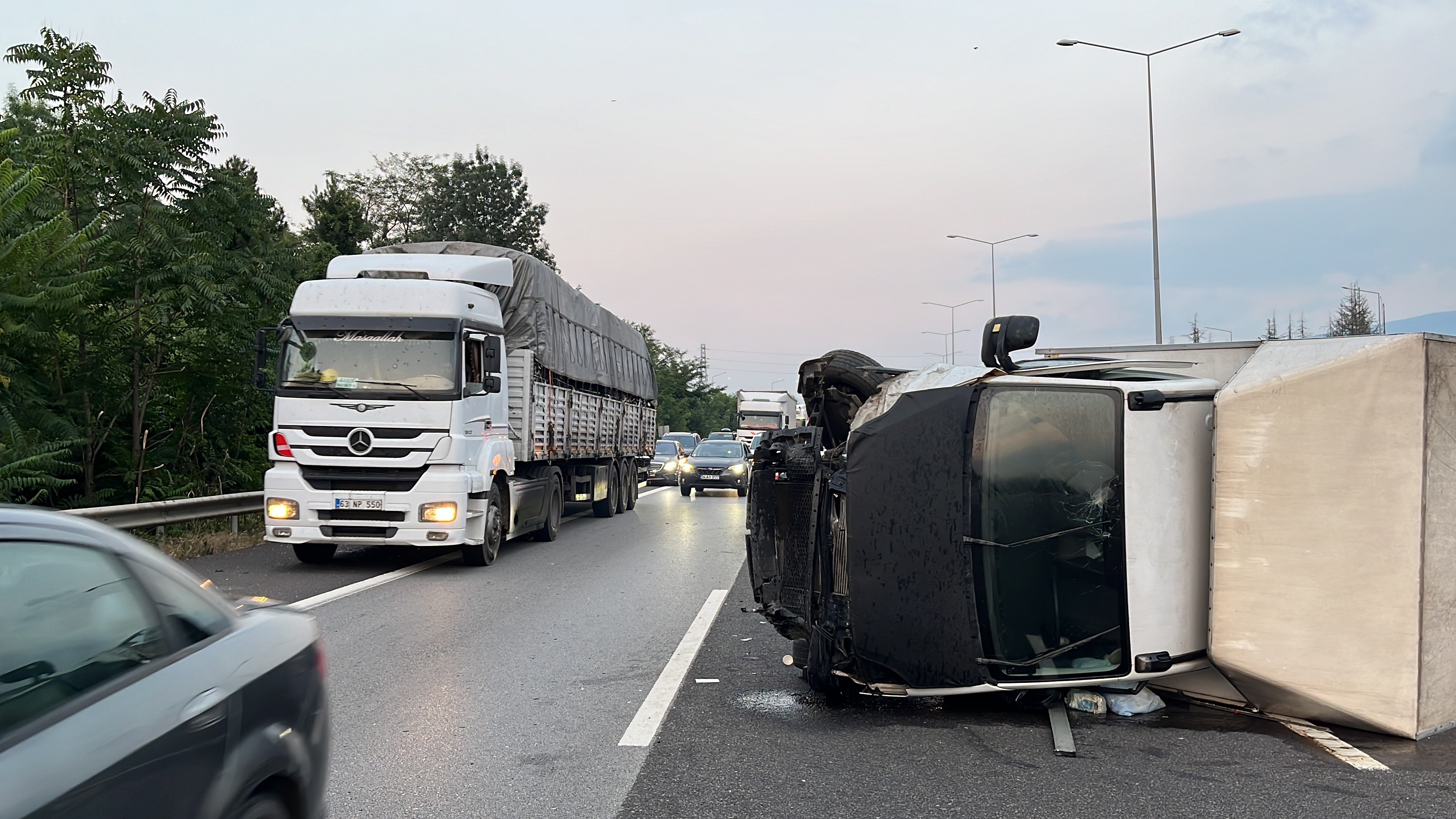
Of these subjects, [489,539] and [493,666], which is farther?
[489,539]

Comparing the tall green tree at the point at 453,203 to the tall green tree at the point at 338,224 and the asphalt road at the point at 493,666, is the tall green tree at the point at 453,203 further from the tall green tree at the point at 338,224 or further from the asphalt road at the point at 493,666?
the asphalt road at the point at 493,666

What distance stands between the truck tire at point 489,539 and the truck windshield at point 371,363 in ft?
4.93

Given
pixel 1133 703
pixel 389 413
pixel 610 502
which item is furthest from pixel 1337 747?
pixel 610 502

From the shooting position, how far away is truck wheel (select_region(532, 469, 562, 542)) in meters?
16.4

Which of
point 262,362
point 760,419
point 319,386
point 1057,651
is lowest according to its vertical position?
point 1057,651

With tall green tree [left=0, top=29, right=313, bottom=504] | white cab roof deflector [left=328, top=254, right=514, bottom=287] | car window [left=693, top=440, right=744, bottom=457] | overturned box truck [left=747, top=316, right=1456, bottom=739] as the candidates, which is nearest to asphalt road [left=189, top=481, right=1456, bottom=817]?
overturned box truck [left=747, top=316, right=1456, bottom=739]

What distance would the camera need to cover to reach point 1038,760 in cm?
523

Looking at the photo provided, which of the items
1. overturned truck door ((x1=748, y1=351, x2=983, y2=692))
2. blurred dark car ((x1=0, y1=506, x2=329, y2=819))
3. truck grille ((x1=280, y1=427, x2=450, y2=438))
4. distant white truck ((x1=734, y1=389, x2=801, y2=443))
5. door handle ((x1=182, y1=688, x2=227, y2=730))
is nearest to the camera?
blurred dark car ((x1=0, y1=506, x2=329, y2=819))

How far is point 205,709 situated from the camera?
268cm

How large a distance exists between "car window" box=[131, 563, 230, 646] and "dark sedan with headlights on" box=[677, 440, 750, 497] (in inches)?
1037

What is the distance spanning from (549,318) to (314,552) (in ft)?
15.7

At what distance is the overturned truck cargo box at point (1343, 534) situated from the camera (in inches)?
202

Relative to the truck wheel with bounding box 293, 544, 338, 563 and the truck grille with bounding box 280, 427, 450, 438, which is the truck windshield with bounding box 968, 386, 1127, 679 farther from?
the truck wheel with bounding box 293, 544, 338, 563

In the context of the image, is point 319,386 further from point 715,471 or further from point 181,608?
point 715,471
